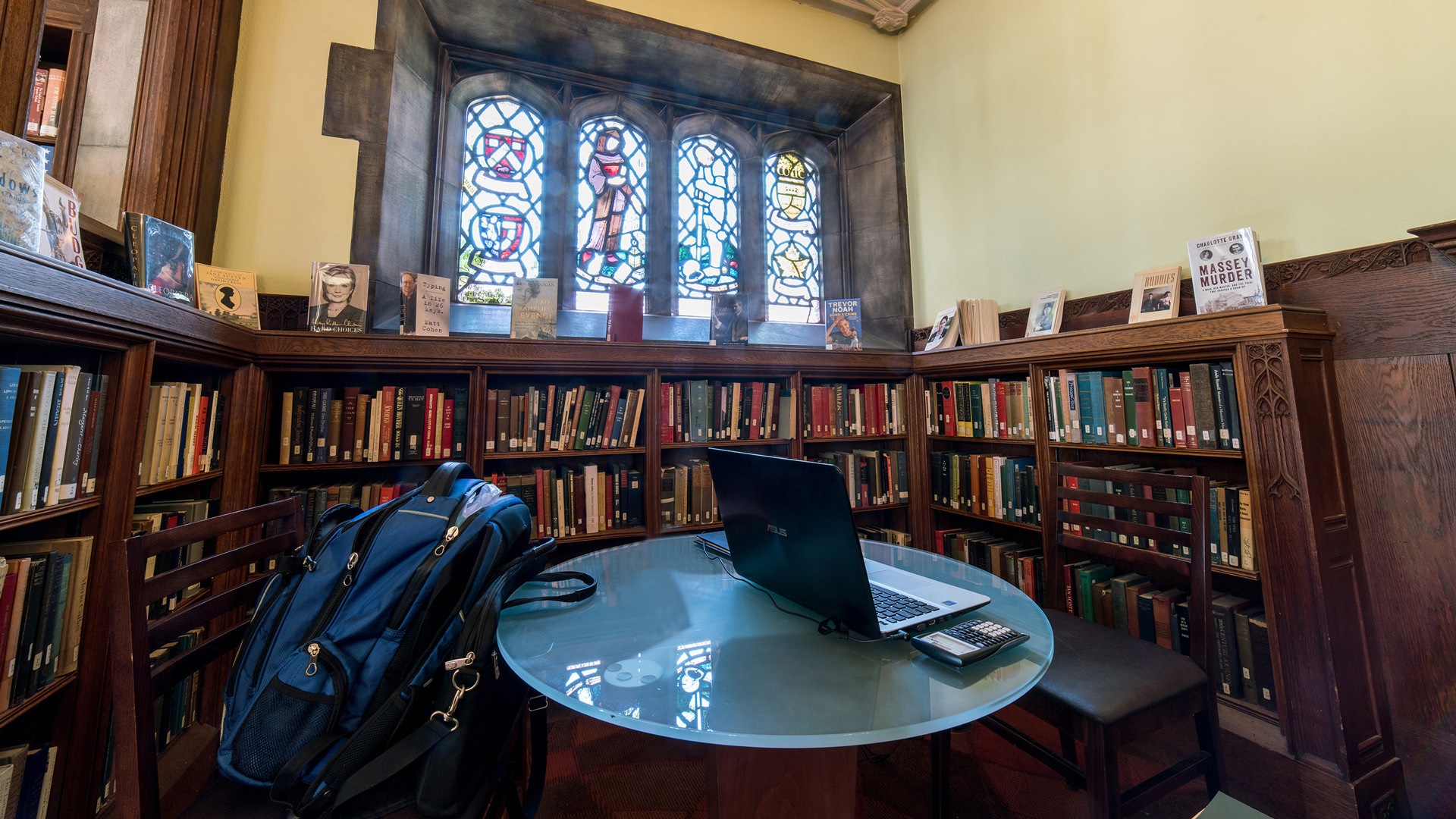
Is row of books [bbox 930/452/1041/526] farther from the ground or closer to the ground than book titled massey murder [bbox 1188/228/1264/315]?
closer to the ground

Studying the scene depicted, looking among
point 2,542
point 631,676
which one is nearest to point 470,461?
point 2,542

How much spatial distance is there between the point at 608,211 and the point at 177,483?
2.22m

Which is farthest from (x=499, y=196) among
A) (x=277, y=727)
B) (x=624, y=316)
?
(x=277, y=727)

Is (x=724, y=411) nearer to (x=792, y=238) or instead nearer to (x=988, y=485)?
(x=988, y=485)

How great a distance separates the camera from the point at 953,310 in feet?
8.50

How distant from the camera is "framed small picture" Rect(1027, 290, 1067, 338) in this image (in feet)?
7.20

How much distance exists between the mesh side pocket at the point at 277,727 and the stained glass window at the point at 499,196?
211 centimetres

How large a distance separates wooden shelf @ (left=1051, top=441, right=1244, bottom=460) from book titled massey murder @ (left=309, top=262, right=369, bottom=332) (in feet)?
9.48

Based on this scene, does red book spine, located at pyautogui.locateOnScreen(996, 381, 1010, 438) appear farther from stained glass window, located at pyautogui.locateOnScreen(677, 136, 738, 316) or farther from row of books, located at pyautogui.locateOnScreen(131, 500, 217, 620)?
row of books, located at pyautogui.locateOnScreen(131, 500, 217, 620)

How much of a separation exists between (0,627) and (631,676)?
126 cm

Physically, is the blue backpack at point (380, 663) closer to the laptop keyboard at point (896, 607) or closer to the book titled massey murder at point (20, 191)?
the laptop keyboard at point (896, 607)

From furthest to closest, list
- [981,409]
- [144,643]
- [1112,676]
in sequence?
[981,409] → [1112,676] → [144,643]

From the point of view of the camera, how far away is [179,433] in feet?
4.81

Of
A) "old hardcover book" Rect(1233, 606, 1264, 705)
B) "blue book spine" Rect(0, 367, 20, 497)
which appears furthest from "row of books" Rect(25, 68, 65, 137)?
"old hardcover book" Rect(1233, 606, 1264, 705)
